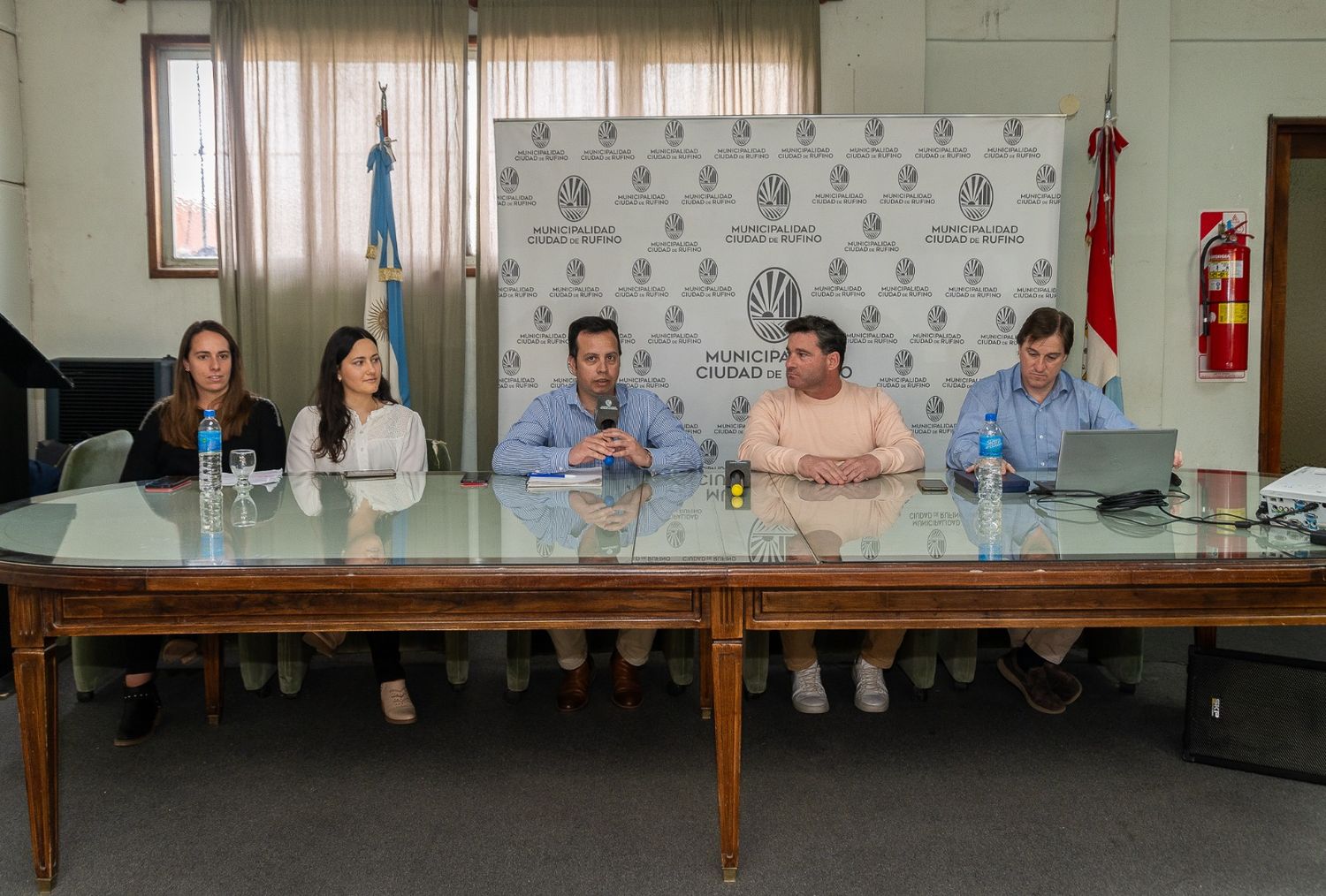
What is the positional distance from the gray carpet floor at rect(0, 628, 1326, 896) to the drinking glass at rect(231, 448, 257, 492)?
717 millimetres

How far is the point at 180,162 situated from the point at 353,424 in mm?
2724

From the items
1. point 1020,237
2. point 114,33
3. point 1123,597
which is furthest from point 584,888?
point 114,33

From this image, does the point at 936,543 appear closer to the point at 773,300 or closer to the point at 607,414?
the point at 607,414

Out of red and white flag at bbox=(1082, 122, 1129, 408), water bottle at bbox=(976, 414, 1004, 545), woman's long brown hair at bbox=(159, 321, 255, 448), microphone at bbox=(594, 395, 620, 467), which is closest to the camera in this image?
water bottle at bbox=(976, 414, 1004, 545)

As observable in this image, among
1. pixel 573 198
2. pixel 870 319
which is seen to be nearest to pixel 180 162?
pixel 573 198

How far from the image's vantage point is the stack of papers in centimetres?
283

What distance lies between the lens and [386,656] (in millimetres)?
2926

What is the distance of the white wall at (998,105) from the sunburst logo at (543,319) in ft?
5.96

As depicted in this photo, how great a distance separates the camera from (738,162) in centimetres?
446

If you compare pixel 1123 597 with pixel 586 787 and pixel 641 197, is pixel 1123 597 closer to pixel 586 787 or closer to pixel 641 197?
pixel 586 787

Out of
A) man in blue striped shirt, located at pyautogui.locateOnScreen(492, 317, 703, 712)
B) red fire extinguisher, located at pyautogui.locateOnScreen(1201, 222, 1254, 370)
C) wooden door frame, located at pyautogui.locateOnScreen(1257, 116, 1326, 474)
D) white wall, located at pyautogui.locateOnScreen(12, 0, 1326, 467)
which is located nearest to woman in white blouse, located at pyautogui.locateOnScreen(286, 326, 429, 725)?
man in blue striped shirt, located at pyautogui.locateOnScreen(492, 317, 703, 712)

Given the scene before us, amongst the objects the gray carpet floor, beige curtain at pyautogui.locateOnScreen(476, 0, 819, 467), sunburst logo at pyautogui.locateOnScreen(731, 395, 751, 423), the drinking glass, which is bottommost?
the gray carpet floor

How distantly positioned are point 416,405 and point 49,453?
172cm

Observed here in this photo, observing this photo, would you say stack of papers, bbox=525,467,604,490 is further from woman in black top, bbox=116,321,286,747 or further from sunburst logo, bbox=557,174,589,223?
sunburst logo, bbox=557,174,589,223
